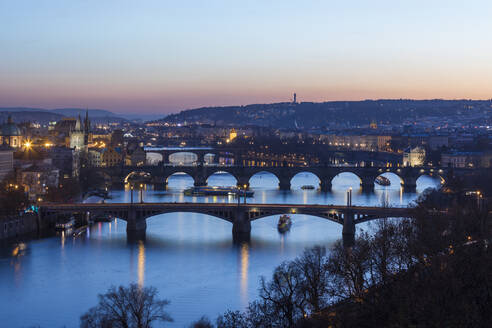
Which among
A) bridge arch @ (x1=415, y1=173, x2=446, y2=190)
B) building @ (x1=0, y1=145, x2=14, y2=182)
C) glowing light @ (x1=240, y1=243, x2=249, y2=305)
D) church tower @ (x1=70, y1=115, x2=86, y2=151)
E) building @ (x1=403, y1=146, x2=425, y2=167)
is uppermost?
church tower @ (x1=70, y1=115, x2=86, y2=151)

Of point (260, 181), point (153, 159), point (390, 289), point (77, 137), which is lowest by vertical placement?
Answer: point (260, 181)

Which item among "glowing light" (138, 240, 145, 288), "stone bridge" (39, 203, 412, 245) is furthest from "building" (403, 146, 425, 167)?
"glowing light" (138, 240, 145, 288)

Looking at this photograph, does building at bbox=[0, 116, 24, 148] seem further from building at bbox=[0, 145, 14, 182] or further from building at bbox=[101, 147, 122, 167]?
building at bbox=[0, 145, 14, 182]

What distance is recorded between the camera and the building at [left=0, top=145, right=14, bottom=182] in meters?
32.0

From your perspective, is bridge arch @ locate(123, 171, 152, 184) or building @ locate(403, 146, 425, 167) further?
building @ locate(403, 146, 425, 167)

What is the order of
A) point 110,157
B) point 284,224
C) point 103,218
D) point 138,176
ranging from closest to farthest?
point 284,224 → point 103,218 → point 138,176 → point 110,157

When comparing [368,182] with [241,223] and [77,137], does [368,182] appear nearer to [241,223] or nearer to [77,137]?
[77,137]

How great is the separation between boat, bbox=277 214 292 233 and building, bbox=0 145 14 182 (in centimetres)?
1157

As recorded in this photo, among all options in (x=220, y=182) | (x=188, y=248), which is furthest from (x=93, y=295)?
(x=220, y=182)

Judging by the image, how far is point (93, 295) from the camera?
16.4 m

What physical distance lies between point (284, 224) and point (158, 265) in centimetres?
618

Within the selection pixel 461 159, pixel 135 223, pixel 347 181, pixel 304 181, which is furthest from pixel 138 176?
pixel 135 223

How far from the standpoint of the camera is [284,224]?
2464 cm

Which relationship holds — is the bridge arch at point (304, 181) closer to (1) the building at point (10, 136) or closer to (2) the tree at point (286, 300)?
(1) the building at point (10, 136)
